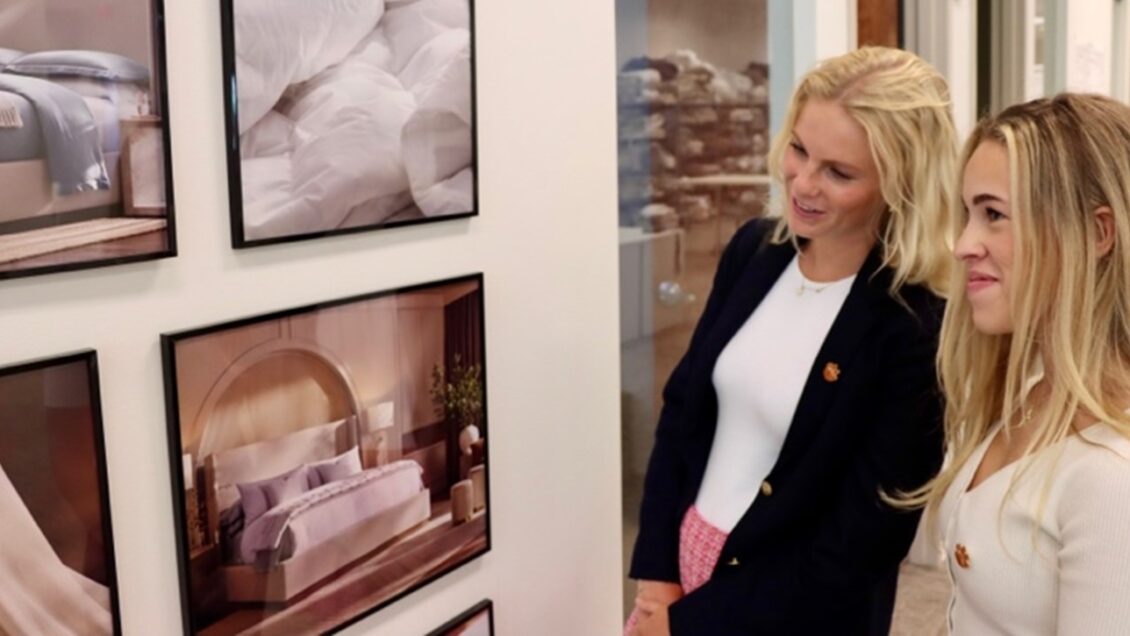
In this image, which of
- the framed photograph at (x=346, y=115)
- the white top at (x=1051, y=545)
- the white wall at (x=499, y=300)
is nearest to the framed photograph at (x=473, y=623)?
the white wall at (x=499, y=300)

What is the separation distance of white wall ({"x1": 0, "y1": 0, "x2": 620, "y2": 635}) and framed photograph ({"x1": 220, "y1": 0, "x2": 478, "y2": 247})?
28mm

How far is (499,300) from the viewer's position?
194cm

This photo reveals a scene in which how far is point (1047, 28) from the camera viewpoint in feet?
17.0

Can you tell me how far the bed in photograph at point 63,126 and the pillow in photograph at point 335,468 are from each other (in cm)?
49

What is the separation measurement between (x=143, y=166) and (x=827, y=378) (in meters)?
1.03

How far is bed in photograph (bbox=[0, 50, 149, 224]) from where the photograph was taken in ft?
3.84

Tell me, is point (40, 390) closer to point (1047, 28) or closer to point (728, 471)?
point (728, 471)

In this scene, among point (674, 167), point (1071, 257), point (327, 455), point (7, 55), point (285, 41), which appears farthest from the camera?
point (674, 167)

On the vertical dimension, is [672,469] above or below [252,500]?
below

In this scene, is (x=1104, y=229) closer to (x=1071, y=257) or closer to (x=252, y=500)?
(x=1071, y=257)

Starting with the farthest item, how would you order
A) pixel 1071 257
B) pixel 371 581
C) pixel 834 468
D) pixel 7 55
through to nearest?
1. pixel 834 468
2. pixel 371 581
3. pixel 1071 257
4. pixel 7 55

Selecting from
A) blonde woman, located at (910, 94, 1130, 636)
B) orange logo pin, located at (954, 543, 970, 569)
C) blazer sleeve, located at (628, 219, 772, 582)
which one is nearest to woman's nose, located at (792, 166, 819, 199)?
blazer sleeve, located at (628, 219, 772, 582)

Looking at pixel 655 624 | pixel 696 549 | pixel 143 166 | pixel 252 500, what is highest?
pixel 143 166

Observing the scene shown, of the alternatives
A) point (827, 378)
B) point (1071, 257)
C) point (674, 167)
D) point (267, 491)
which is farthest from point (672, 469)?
point (674, 167)
